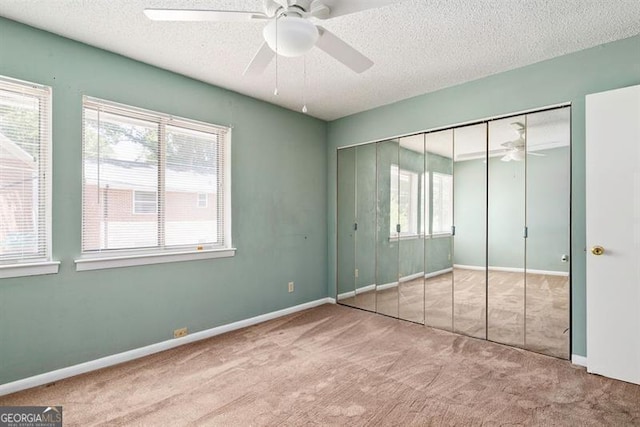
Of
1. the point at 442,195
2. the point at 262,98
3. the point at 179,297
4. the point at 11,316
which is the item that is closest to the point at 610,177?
the point at 442,195

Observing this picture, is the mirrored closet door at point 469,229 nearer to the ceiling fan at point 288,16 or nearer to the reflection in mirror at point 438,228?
the reflection in mirror at point 438,228

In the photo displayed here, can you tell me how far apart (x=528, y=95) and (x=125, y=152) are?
3.70m

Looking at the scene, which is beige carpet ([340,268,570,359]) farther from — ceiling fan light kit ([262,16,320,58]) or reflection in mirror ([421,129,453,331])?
ceiling fan light kit ([262,16,320,58])

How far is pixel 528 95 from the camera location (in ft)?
9.91

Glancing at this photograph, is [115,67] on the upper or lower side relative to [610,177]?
upper

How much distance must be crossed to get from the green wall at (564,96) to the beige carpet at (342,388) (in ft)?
2.19

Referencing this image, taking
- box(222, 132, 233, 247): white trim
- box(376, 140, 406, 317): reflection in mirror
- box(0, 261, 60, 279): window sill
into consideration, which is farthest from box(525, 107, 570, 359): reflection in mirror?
box(0, 261, 60, 279): window sill

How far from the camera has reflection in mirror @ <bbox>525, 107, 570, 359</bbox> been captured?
284 cm

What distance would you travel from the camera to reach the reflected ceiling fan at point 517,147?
3.07 meters

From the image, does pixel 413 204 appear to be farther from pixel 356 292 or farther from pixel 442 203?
pixel 356 292

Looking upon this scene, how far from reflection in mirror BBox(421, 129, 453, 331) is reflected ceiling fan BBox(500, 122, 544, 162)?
21.3 inches

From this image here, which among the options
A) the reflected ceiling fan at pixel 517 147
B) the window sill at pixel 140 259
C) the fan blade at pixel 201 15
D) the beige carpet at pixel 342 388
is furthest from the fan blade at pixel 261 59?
the reflected ceiling fan at pixel 517 147

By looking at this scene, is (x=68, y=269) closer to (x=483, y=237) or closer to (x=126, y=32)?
(x=126, y=32)

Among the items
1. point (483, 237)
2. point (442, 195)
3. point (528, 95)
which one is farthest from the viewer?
point (442, 195)
